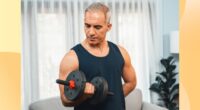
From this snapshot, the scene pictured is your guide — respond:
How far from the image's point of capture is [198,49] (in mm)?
342

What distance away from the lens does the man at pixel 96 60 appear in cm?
72

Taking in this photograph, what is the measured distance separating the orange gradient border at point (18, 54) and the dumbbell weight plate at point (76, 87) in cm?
28

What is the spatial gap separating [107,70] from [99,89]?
4.2 inches

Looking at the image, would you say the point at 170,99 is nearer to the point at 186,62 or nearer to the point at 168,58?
the point at 168,58

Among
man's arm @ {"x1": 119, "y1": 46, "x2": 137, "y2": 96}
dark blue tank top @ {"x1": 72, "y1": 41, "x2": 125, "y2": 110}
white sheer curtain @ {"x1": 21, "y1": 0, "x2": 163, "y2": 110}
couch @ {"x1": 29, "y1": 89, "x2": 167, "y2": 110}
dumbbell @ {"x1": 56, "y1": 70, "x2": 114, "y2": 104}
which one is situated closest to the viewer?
dumbbell @ {"x1": 56, "y1": 70, "x2": 114, "y2": 104}

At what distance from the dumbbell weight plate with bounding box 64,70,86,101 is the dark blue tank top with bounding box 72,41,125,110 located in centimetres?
9

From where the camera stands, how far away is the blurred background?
8.55 ft

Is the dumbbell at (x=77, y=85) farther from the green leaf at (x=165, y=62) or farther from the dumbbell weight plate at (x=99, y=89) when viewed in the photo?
the green leaf at (x=165, y=62)

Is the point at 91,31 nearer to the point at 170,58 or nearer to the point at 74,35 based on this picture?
the point at 74,35

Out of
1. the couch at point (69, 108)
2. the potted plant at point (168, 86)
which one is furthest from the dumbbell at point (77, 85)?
the potted plant at point (168, 86)

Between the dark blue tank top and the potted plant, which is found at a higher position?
the dark blue tank top

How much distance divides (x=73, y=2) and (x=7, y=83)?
2350 mm

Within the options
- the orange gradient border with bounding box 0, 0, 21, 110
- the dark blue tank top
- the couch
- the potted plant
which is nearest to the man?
the dark blue tank top

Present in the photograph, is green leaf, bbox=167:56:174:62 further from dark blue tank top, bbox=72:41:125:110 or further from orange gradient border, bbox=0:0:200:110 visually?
orange gradient border, bbox=0:0:200:110
